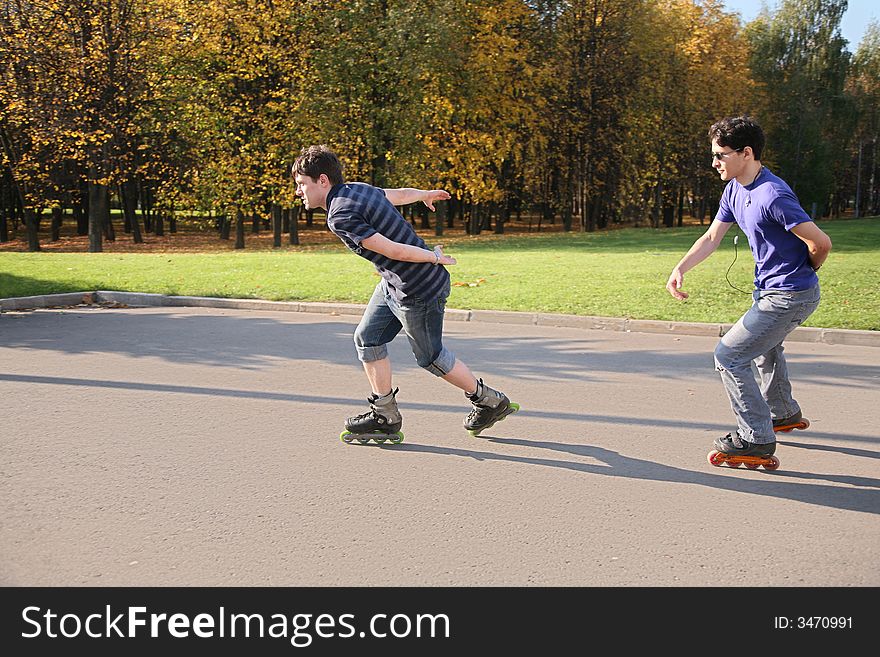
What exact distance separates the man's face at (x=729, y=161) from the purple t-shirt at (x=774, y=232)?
117 mm

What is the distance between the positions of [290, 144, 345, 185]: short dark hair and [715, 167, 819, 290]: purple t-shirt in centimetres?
224

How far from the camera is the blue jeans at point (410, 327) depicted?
17.9ft

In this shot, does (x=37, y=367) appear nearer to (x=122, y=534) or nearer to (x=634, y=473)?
(x=122, y=534)

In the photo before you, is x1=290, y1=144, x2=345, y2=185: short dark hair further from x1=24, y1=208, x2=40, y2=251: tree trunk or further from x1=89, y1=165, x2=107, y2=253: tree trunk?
x1=24, y1=208, x2=40, y2=251: tree trunk

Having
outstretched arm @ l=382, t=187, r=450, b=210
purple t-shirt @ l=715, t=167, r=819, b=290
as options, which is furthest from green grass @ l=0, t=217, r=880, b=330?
purple t-shirt @ l=715, t=167, r=819, b=290

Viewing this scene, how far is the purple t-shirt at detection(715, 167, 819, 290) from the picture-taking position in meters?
4.80

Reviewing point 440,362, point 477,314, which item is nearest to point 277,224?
point 477,314

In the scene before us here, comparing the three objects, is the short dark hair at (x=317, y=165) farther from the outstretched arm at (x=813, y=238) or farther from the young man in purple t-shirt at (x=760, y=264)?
the outstretched arm at (x=813, y=238)

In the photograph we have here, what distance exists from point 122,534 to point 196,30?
28.9m

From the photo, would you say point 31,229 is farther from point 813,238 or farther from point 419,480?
point 813,238

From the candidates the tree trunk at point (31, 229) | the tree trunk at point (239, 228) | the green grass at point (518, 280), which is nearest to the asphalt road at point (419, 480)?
the green grass at point (518, 280)

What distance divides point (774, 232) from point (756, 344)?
0.62 m

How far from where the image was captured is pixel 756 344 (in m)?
5.10
